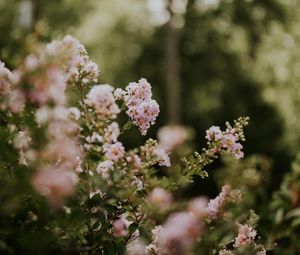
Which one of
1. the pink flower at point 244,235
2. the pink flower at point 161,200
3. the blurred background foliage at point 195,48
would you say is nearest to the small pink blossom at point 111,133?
the pink flower at point 161,200

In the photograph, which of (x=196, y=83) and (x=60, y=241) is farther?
(x=196, y=83)

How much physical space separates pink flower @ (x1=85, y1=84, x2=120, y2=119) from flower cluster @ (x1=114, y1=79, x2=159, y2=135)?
0.54 meters

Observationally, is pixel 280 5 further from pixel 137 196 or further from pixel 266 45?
pixel 137 196

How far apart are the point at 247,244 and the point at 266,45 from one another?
50.2 feet

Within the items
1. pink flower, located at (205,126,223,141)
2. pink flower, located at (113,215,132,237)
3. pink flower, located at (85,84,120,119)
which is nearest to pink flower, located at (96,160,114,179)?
pink flower, located at (85,84,120,119)

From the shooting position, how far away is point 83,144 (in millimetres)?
2406

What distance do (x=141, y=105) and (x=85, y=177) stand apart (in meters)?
0.52

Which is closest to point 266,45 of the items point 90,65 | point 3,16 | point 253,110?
point 253,110

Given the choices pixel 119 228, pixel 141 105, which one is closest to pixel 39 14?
pixel 141 105

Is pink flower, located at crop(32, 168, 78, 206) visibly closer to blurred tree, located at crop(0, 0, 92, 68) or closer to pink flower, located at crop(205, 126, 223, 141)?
pink flower, located at crop(205, 126, 223, 141)

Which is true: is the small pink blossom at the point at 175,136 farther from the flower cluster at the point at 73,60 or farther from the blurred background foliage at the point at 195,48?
the blurred background foliage at the point at 195,48

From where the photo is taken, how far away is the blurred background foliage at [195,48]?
15266 mm

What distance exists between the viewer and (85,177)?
242cm

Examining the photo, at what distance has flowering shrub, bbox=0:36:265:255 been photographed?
189 cm
